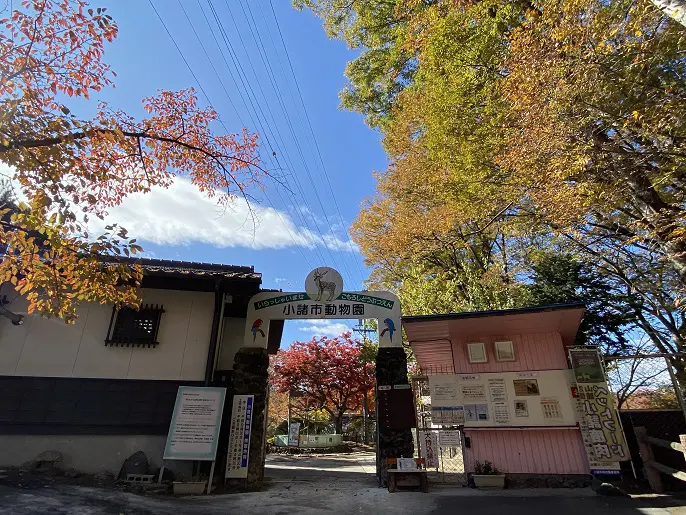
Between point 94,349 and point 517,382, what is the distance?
30.3 feet

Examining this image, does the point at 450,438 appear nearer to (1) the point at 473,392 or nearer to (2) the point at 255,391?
(1) the point at 473,392

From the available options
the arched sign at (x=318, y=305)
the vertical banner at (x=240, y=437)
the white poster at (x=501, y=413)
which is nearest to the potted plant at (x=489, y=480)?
the white poster at (x=501, y=413)

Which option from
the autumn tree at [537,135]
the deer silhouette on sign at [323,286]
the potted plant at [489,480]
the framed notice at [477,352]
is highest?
the autumn tree at [537,135]

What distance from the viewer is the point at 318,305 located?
8.89m

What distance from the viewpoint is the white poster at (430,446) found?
7738 millimetres

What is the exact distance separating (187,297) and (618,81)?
9.37 metres

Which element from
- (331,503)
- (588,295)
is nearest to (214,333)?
(331,503)

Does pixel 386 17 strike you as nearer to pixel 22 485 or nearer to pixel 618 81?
pixel 618 81

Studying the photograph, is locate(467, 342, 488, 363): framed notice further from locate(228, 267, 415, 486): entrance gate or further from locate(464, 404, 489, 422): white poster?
locate(228, 267, 415, 486): entrance gate

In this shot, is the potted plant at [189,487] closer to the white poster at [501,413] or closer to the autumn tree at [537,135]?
the white poster at [501,413]

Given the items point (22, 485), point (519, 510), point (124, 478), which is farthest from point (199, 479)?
point (519, 510)

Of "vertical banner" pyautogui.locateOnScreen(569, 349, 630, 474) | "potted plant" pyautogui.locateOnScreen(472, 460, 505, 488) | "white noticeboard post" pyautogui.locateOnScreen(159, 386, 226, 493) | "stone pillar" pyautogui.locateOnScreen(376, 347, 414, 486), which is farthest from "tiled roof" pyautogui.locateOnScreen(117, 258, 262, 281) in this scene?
"vertical banner" pyautogui.locateOnScreen(569, 349, 630, 474)

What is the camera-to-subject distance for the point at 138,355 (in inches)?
326

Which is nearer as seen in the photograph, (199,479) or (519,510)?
(519,510)
